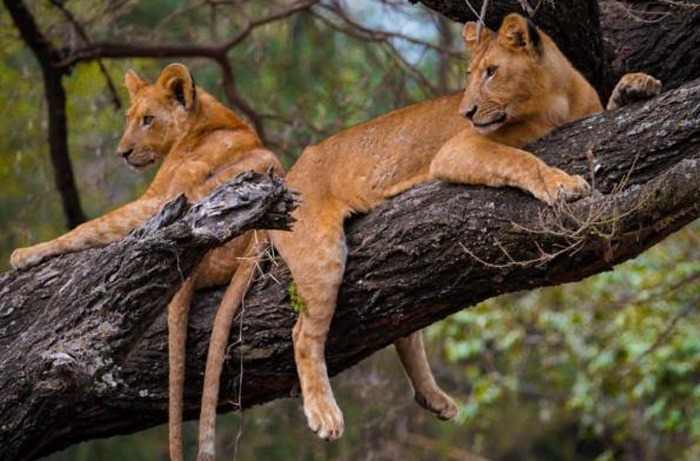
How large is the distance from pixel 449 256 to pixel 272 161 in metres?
1.46

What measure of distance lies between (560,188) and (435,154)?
3.04ft

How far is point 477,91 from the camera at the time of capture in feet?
19.4

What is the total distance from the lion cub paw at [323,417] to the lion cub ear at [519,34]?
161cm

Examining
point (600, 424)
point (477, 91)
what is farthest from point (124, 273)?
→ point (600, 424)

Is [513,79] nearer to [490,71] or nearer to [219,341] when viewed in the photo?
[490,71]

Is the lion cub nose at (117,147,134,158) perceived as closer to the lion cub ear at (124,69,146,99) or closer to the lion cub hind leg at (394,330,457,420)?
the lion cub ear at (124,69,146,99)

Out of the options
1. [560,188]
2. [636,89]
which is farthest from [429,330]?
[560,188]

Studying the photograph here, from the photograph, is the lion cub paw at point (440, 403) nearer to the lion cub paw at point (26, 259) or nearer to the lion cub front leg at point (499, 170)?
the lion cub front leg at point (499, 170)

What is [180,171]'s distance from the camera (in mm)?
6703

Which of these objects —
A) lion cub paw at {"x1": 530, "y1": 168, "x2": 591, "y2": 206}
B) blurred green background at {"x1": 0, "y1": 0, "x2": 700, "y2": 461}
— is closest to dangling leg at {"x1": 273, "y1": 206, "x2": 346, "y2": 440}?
lion cub paw at {"x1": 530, "y1": 168, "x2": 591, "y2": 206}

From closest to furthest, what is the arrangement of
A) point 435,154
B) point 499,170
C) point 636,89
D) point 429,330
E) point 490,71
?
point 499,170 → point 636,89 → point 490,71 → point 435,154 → point 429,330

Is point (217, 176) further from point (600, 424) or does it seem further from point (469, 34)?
point (600, 424)

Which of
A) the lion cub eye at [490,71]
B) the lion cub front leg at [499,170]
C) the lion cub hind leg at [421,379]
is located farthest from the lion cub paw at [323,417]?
Result: the lion cub eye at [490,71]

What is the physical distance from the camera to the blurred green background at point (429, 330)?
360 inches
